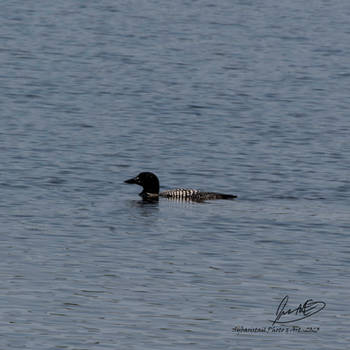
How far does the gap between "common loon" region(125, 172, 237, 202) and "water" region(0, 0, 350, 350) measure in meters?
0.33

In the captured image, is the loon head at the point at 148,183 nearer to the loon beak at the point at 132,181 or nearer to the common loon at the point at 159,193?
the common loon at the point at 159,193

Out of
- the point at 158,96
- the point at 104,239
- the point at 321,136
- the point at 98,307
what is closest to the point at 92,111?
the point at 158,96

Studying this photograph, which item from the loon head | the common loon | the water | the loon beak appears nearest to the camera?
the water

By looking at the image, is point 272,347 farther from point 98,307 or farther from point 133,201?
point 133,201

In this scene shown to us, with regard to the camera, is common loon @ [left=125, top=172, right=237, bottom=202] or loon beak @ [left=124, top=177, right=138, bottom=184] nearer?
common loon @ [left=125, top=172, right=237, bottom=202]

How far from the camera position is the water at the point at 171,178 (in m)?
16.8

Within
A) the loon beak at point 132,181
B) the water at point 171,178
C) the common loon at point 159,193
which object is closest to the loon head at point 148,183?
the common loon at point 159,193

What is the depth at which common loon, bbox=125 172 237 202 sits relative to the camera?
1031 inches

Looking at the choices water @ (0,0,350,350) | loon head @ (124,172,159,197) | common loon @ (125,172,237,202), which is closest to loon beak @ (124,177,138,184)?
common loon @ (125,172,237,202)

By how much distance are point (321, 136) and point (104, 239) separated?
15.1 m

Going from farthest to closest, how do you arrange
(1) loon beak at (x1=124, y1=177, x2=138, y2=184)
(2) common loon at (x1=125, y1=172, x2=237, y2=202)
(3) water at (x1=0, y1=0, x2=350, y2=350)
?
(1) loon beak at (x1=124, y1=177, x2=138, y2=184) < (2) common loon at (x1=125, y1=172, x2=237, y2=202) < (3) water at (x1=0, y1=0, x2=350, y2=350)

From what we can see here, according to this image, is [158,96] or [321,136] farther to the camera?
[158,96]

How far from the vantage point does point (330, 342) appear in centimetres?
1585

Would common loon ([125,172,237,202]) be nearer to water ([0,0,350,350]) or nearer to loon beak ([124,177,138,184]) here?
loon beak ([124,177,138,184])
